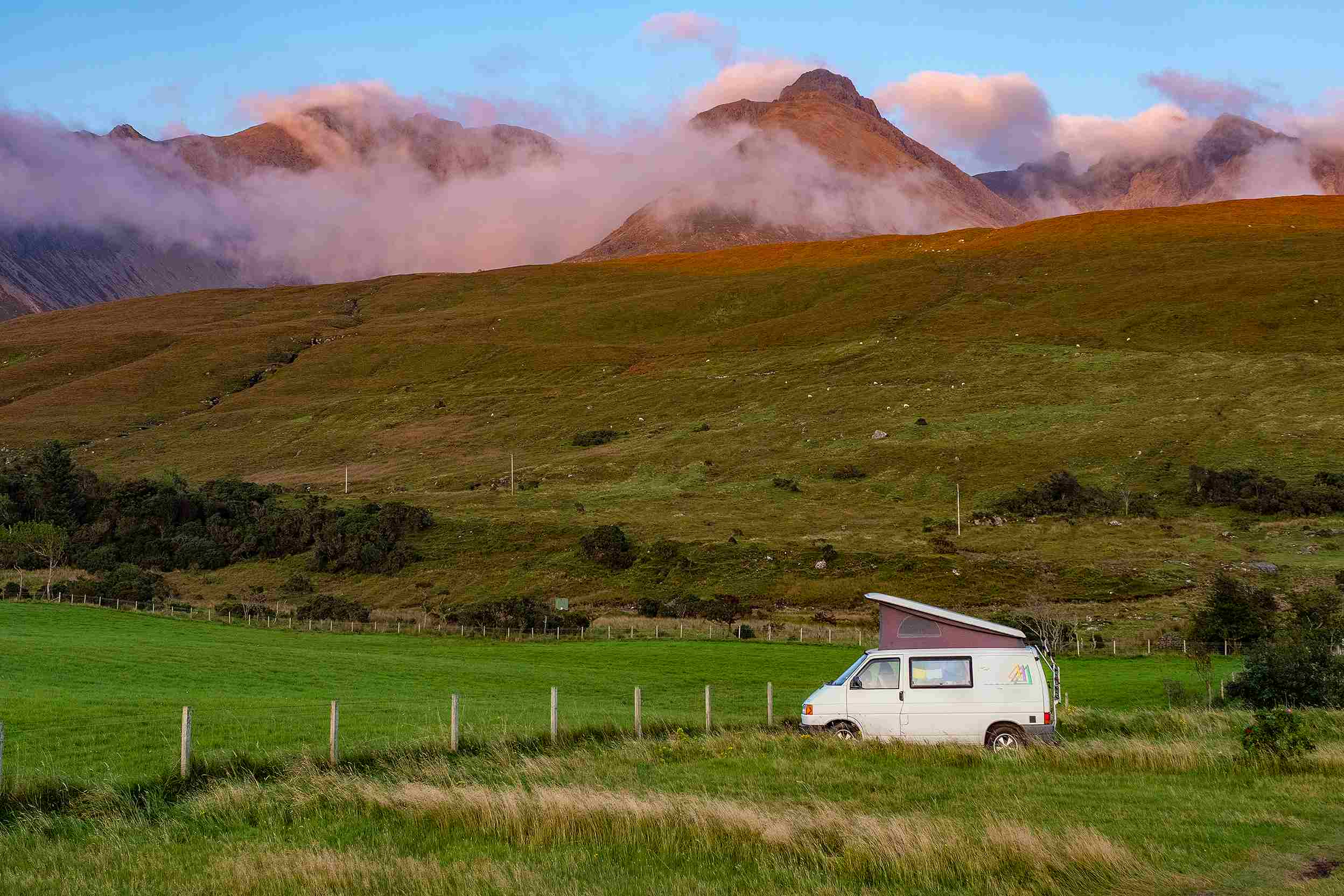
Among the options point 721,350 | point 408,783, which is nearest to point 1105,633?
point 408,783

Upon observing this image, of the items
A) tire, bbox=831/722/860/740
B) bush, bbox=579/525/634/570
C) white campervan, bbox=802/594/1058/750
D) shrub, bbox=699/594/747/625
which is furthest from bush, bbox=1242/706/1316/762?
bush, bbox=579/525/634/570

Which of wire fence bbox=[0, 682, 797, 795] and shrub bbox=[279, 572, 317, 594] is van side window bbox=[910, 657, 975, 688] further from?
shrub bbox=[279, 572, 317, 594]

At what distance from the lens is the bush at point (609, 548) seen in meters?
80.6

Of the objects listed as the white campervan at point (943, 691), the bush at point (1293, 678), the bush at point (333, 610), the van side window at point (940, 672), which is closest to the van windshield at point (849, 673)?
the white campervan at point (943, 691)

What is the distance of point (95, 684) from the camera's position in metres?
32.8

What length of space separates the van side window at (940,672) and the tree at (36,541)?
261ft

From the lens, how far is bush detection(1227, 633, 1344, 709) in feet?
96.8

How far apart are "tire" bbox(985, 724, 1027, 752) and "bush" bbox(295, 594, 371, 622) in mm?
52284

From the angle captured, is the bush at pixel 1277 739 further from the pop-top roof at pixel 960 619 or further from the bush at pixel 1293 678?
the bush at pixel 1293 678

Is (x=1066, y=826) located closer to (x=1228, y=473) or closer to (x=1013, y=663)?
(x=1013, y=663)

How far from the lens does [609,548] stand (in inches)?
3214

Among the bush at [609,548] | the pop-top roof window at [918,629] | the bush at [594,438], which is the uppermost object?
the bush at [594,438]

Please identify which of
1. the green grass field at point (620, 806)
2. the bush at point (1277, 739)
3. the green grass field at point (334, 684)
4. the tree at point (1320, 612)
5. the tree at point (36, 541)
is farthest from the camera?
the tree at point (36, 541)

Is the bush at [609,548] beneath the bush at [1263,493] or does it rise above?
beneath
